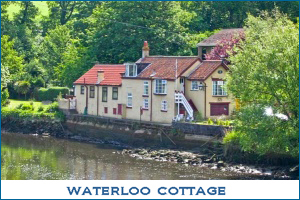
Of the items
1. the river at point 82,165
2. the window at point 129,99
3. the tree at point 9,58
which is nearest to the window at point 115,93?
the window at point 129,99

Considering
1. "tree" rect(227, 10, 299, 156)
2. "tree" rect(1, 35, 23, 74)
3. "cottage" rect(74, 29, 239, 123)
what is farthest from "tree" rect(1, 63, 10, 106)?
"tree" rect(227, 10, 299, 156)

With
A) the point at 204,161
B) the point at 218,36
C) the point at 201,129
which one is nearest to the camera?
the point at 204,161

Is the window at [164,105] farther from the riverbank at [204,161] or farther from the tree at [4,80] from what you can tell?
the tree at [4,80]

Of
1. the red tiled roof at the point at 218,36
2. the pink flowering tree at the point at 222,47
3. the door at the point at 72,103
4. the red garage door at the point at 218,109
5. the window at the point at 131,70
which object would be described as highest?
the red tiled roof at the point at 218,36

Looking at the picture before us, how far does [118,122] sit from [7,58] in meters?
28.0

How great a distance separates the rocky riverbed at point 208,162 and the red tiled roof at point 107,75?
11219 millimetres

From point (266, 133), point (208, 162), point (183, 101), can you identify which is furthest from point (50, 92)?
point (266, 133)

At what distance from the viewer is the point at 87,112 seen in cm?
7212

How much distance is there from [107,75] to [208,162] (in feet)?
66.3

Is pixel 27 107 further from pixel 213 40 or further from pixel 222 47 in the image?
pixel 222 47

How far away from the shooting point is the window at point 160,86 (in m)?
63.9

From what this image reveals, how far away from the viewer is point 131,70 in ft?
222

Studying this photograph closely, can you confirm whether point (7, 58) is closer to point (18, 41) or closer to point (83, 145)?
point (18, 41)

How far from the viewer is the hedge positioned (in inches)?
3312
